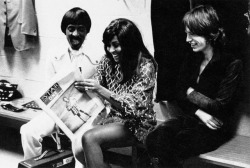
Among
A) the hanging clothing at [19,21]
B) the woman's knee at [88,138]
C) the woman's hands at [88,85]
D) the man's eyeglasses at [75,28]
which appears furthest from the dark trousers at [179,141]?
the hanging clothing at [19,21]

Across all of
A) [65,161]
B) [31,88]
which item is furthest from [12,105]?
[65,161]

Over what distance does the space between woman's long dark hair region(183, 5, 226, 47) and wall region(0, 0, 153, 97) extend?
0.70 metres

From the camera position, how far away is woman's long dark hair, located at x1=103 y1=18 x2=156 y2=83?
6.42 feet

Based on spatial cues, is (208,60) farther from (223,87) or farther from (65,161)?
(65,161)

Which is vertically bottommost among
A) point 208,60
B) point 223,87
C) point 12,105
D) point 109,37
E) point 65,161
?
point 65,161

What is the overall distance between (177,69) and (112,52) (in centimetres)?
43

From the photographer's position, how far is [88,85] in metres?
1.94

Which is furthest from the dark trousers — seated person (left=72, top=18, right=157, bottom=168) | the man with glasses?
the man with glasses

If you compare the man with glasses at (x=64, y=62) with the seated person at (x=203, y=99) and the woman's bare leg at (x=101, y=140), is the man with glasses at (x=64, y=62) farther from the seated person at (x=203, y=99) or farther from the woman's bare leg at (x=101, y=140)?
the seated person at (x=203, y=99)

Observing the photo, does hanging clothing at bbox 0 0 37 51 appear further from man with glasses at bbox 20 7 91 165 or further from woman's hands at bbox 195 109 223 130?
woman's hands at bbox 195 109 223 130

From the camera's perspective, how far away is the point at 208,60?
6.57 feet

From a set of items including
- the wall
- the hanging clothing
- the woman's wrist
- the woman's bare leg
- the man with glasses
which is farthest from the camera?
the hanging clothing

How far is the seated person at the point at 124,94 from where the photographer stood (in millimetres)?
1909

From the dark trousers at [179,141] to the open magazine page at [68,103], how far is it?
15.1 inches
